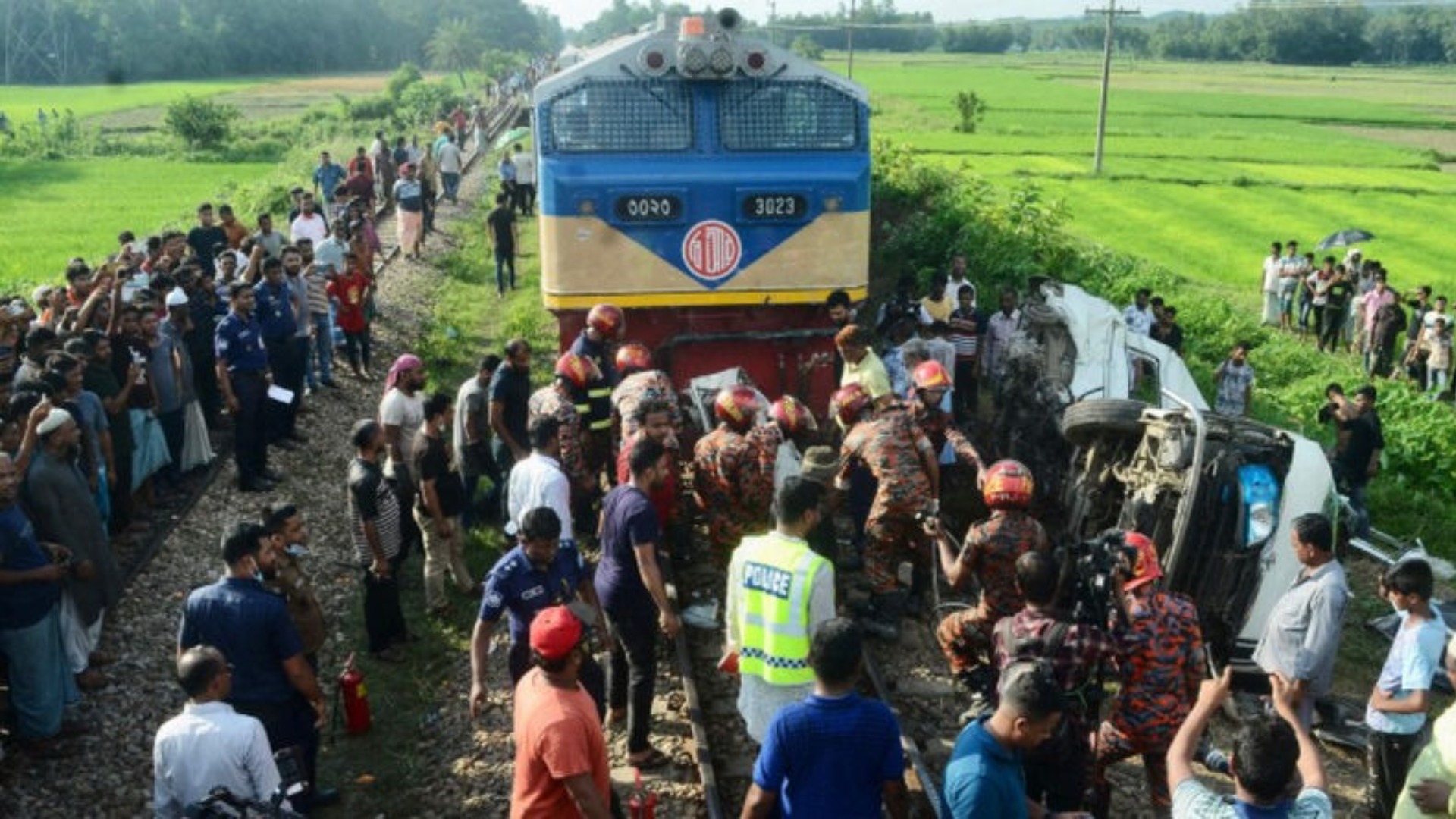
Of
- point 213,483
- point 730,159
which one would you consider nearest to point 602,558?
point 730,159

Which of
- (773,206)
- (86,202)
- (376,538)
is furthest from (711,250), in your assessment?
(86,202)

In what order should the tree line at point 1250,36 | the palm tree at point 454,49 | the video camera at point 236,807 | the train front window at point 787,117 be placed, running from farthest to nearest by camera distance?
the tree line at point 1250,36 < the palm tree at point 454,49 < the train front window at point 787,117 < the video camera at point 236,807

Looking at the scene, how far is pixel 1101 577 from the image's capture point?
5902 millimetres

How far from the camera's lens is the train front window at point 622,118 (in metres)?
10.2

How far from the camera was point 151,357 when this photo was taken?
9805 mm

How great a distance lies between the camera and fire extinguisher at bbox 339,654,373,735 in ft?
23.7

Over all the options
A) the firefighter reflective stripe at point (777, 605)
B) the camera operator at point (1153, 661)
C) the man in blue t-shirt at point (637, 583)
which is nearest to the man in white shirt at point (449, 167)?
the man in blue t-shirt at point (637, 583)

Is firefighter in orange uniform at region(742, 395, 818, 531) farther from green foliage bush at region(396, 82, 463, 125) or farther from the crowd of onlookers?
green foliage bush at region(396, 82, 463, 125)

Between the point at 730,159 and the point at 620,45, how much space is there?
1.45 m

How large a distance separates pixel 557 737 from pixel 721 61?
7.15 m

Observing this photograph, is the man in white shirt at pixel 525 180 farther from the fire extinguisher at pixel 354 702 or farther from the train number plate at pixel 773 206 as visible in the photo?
the fire extinguisher at pixel 354 702

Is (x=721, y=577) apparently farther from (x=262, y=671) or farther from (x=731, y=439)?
(x=262, y=671)

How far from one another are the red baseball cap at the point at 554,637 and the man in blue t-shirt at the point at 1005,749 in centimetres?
141

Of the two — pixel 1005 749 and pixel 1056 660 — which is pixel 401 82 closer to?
pixel 1056 660
